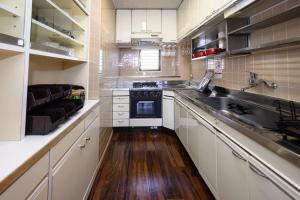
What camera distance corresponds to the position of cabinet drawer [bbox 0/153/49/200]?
62 centimetres

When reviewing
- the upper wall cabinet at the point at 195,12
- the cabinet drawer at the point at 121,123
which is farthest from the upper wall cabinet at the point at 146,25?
the cabinet drawer at the point at 121,123

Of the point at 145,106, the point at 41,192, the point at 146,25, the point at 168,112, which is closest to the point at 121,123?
the point at 145,106

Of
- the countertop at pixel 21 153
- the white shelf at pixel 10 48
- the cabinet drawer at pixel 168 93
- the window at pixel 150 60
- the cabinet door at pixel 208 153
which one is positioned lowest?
the cabinet door at pixel 208 153

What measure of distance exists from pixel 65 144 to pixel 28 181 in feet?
1.35

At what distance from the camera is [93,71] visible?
219 centimetres

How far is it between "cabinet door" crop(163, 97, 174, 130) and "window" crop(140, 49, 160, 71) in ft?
3.32

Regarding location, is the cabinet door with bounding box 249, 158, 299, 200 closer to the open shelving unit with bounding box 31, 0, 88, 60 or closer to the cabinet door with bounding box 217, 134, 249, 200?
the cabinet door with bounding box 217, 134, 249, 200

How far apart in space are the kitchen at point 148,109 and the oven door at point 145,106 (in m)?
0.02

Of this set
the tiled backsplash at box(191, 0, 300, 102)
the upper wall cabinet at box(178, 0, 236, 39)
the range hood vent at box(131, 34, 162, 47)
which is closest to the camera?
the tiled backsplash at box(191, 0, 300, 102)

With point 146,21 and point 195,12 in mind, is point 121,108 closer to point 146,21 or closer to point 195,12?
point 146,21

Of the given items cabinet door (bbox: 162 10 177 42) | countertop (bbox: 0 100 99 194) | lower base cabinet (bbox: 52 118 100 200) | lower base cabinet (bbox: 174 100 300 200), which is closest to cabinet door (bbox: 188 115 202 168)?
lower base cabinet (bbox: 174 100 300 200)

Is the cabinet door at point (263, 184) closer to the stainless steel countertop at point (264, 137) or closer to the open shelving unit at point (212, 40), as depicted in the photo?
the stainless steel countertop at point (264, 137)

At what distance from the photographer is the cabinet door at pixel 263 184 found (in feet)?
2.54

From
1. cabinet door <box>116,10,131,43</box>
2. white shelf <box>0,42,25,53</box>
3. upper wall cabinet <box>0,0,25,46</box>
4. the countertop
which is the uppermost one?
cabinet door <box>116,10,131,43</box>
